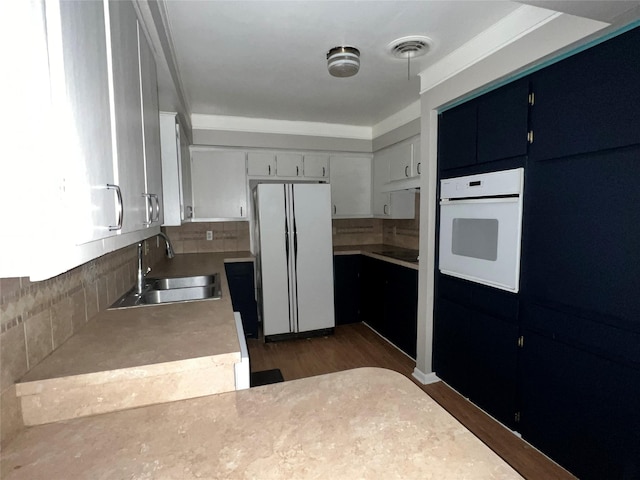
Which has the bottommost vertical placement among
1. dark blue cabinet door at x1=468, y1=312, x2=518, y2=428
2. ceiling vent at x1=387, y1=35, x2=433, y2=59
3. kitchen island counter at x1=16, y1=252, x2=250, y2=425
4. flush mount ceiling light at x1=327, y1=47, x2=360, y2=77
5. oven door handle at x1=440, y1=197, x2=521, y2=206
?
dark blue cabinet door at x1=468, y1=312, x2=518, y2=428

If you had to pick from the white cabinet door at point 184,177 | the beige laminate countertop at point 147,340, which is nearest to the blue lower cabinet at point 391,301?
the beige laminate countertop at point 147,340

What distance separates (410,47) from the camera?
1.99 meters

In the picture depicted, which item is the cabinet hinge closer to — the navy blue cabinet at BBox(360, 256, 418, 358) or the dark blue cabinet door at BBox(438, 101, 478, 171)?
the dark blue cabinet door at BBox(438, 101, 478, 171)

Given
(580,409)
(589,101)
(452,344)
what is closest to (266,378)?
(452,344)

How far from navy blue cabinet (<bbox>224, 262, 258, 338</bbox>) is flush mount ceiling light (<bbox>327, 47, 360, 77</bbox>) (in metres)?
2.10

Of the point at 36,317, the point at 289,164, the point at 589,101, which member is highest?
the point at 289,164

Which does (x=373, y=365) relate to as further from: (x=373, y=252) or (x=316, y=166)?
(x=316, y=166)

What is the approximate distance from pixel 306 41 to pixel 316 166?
190cm

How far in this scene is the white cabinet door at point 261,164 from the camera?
3.58 metres

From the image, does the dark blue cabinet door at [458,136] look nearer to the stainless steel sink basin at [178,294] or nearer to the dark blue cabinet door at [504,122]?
the dark blue cabinet door at [504,122]

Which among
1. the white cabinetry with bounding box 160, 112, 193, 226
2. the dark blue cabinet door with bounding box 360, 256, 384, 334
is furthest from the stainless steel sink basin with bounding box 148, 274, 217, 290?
the dark blue cabinet door with bounding box 360, 256, 384, 334

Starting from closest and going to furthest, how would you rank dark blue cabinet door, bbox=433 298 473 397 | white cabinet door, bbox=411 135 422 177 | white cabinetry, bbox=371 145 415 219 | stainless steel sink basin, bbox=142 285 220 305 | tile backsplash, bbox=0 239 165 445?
tile backsplash, bbox=0 239 165 445
stainless steel sink basin, bbox=142 285 220 305
dark blue cabinet door, bbox=433 298 473 397
white cabinet door, bbox=411 135 422 177
white cabinetry, bbox=371 145 415 219

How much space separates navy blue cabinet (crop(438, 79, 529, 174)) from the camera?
1.72 m

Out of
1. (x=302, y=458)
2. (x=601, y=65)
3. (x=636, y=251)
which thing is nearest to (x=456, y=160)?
(x=601, y=65)
